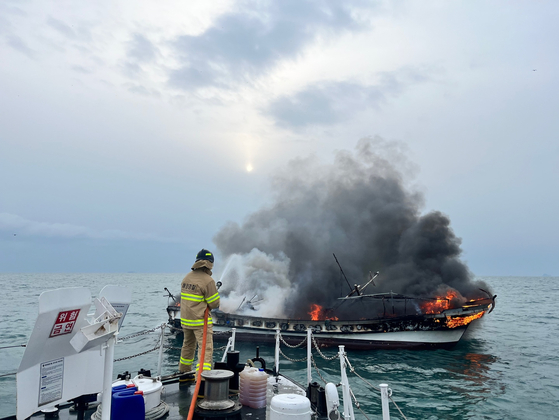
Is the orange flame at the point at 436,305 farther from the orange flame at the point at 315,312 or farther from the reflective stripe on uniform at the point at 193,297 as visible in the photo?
the reflective stripe on uniform at the point at 193,297

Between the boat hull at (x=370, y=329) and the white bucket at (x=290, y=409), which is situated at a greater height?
the white bucket at (x=290, y=409)

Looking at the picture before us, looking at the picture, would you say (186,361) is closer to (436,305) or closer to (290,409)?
(290,409)

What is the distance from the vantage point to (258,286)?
124 feet

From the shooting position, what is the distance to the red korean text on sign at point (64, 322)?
3.13 m

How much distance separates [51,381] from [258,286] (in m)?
35.2

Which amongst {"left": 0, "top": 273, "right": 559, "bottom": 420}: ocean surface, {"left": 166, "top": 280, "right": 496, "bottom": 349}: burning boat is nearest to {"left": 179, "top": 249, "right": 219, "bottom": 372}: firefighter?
{"left": 0, "top": 273, "right": 559, "bottom": 420}: ocean surface

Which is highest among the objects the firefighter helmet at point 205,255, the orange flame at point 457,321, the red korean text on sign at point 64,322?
the firefighter helmet at point 205,255

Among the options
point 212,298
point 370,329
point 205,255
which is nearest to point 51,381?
point 212,298

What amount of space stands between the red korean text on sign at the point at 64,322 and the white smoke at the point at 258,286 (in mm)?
29080

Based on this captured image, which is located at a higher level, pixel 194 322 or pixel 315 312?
pixel 194 322

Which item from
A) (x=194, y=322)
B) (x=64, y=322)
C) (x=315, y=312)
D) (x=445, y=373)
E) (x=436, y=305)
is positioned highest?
(x=64, y=322)

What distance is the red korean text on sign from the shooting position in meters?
3.13

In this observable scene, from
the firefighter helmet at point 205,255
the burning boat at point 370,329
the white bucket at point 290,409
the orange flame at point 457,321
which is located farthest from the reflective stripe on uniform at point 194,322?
the orange flame at point 457,321

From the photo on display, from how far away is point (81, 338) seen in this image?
3.18 metres
